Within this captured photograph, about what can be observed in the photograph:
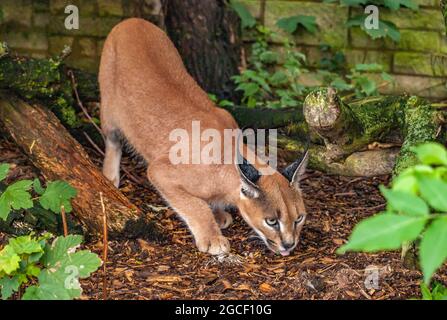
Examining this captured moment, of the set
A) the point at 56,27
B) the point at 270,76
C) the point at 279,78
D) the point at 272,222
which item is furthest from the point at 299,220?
the point at 56,27

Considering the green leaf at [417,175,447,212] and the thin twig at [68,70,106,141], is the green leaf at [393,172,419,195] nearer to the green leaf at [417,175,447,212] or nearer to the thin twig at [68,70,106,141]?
the green leaf at [417,175,447,212]

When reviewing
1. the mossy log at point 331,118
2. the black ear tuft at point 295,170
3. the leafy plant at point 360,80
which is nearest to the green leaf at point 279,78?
the leafy plant at point 360,80

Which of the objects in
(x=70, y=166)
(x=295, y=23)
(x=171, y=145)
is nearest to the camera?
(x=70, y=166)

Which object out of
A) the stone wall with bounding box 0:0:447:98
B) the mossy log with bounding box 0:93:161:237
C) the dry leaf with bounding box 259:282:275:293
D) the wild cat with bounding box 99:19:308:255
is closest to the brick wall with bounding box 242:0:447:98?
the stone wall with bounding box 0:0:447:98

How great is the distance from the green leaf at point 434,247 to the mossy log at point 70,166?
9.63ft

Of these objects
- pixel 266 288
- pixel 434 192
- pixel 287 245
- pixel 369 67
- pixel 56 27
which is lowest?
pixel 266 288

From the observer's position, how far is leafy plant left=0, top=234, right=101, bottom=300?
3186 mm

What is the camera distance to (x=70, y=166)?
4.88 metres

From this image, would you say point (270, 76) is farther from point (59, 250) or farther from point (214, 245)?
point (59, 250)

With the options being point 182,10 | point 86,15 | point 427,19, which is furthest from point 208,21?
point 427,19

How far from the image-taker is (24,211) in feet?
15.1

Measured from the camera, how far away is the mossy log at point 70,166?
4.65 metres

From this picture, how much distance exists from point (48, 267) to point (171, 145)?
2171 mm

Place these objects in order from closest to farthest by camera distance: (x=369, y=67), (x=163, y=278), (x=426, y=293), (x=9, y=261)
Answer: (x=9, y=261), (x=426, y=293), (x=163, y=278), (x=369, y=67)
